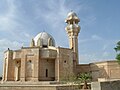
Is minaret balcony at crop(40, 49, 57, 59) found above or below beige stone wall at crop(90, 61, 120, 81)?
above

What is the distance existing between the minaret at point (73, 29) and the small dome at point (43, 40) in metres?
4.99

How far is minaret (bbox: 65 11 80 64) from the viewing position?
1692 inches

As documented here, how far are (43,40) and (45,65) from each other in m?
6.77

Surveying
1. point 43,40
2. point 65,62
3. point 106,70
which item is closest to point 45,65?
point 65,62

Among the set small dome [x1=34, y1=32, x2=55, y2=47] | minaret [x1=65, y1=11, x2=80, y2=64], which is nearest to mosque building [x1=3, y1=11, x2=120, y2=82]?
small dome [x1=34, y1=32, x2=55, y2=47]

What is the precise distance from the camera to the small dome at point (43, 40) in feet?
131

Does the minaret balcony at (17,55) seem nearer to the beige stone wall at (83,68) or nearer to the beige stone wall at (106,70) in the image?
the beige stone wall at (83,68)

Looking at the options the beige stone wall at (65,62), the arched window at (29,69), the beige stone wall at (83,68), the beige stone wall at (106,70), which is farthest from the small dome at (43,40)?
the beige stone wall at (106,70)

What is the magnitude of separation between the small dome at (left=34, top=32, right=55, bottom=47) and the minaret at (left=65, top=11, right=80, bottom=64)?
4.99 m

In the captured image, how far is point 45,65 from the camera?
3588cm

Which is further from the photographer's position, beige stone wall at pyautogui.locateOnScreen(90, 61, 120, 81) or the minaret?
the minaret

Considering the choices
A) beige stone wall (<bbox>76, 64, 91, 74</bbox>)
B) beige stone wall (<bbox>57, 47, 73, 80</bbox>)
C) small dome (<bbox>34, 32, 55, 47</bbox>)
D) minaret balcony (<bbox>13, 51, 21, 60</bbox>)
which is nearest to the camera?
beige stone wall (<bbox>57, 47, 73, 80</bbox>)

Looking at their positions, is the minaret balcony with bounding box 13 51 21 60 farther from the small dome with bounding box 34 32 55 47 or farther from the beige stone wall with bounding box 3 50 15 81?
the small dome with bounding box 34 32 55 47

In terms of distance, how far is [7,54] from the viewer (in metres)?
37.5
